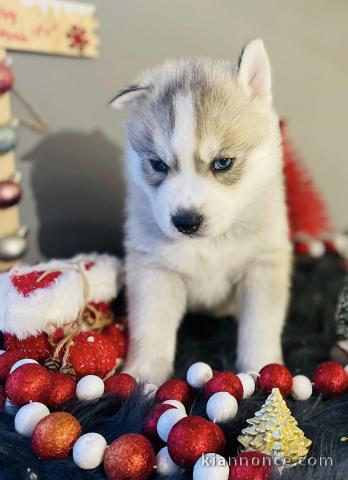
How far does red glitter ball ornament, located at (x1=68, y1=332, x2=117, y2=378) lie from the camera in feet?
3.81

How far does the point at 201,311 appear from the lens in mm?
1696

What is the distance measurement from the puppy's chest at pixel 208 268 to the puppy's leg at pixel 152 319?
4 centimetres

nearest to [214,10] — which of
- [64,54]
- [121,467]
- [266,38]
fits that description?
[266,38]

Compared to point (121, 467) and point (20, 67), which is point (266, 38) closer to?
point (20, 67)

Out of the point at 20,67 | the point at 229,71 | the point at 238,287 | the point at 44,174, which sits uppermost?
the point at 229,71

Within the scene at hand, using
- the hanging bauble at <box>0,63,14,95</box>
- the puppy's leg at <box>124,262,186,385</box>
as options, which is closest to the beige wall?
the hanging bauble at <box>0,63,14,95</box>

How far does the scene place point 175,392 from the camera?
110 centimetres

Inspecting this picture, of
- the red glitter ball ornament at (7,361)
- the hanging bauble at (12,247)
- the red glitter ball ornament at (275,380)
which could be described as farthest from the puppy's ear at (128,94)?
the red glitter ball ornament at (275,380)

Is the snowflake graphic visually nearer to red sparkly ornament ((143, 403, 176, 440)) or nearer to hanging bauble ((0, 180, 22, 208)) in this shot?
hanging bauble ((0, 180, 22, 208))

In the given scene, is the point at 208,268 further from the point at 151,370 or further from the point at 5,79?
the point at 5,79

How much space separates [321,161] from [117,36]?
39.4 inches

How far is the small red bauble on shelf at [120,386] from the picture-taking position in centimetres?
108

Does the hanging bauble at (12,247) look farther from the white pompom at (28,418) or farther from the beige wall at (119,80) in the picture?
the white pompom at (28,418)

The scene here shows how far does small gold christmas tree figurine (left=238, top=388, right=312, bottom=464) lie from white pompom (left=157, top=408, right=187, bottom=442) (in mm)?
123
